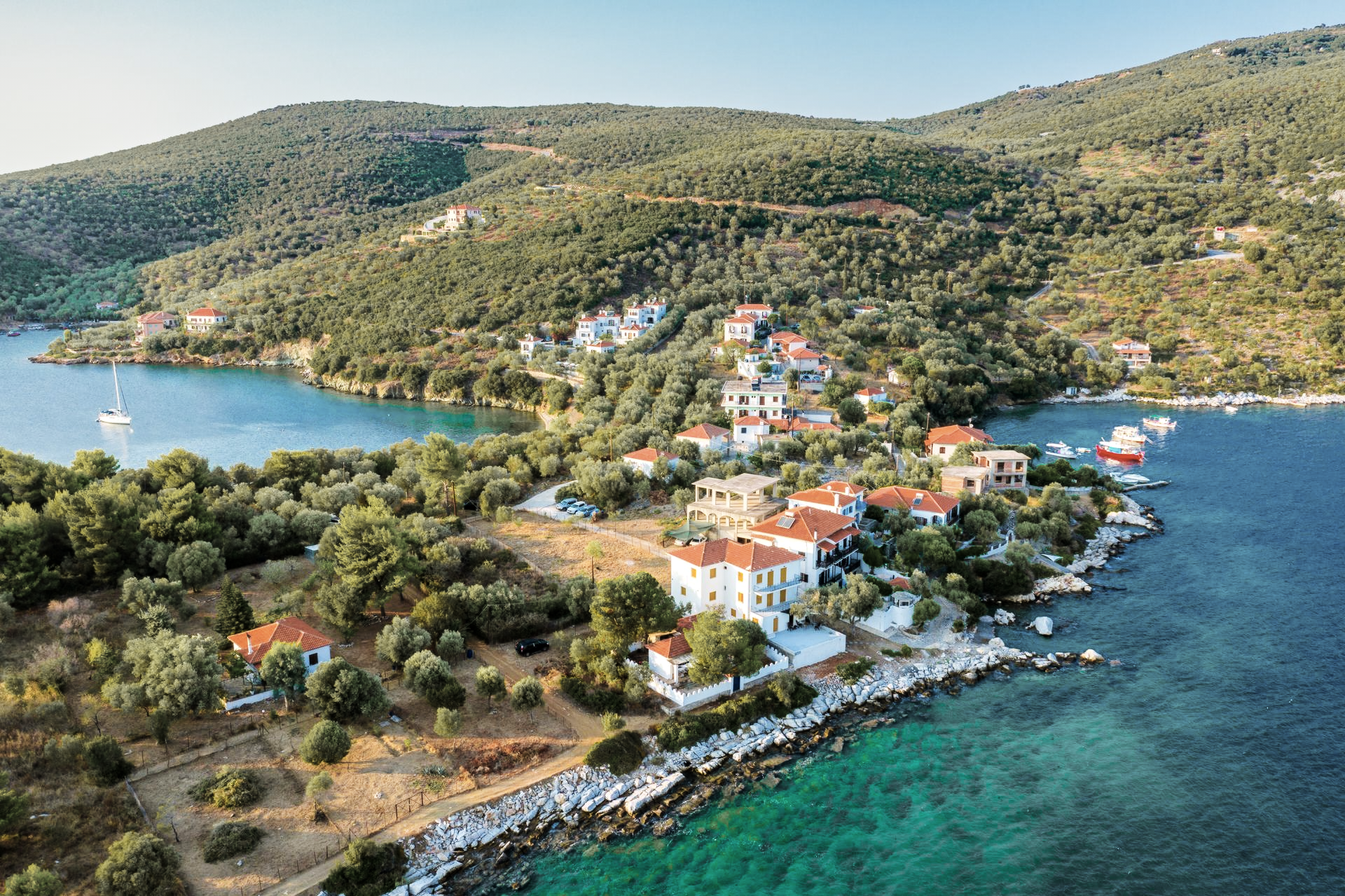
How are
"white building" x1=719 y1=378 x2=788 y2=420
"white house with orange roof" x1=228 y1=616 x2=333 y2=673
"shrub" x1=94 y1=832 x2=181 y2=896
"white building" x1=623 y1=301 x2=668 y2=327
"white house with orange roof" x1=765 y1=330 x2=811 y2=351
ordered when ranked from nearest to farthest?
"shrub" x1=94 y1=832 x2=181 y2=896 < "white house with orange roof" x1=228 y1=616 x2=333 y2=673 < "white building" x1=719 y1=378 x2=788 y2=420 < "white house with orange roof" x1=765 y1=330 x2=811 y2=351 < "white building" x1=623 y1=301 x2=668 y2=327

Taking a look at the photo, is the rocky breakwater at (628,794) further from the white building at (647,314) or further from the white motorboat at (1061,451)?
the white building at (647,314)

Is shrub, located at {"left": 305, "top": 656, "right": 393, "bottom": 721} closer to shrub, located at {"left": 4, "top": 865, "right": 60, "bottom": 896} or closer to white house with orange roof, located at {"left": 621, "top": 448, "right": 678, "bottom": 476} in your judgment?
shrub, located at {"left": 4, "top": 865, "right": 60, "bottom": 896}

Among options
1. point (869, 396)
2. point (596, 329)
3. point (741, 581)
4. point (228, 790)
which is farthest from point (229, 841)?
point (596, 329)

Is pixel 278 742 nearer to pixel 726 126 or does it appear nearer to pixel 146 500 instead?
pixel 146 500

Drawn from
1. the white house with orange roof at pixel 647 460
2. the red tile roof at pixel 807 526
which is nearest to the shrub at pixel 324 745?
the red tile roof at pixel 807 526

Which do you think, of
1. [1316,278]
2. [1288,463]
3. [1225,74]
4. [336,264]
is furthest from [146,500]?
[1225,74]

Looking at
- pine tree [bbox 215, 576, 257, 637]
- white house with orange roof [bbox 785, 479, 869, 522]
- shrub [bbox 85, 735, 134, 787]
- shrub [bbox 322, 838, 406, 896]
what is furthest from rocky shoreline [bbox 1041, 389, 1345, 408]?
shrub [bbox 85, 735, 134, 787]
